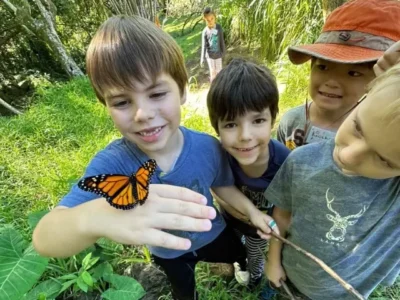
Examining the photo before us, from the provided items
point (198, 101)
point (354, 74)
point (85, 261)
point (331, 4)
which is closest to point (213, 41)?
point (198, 101)

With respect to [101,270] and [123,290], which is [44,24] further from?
[123,290]

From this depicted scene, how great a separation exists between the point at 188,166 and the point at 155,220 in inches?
17.9

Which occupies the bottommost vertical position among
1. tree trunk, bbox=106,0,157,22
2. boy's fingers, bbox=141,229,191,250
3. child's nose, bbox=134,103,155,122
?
tree trunk, bbox=106,0,157,22

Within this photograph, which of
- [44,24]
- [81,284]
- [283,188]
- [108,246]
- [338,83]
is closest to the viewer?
[283,188]

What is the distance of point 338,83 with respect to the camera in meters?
1.27

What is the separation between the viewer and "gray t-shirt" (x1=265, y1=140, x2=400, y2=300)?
875 mm

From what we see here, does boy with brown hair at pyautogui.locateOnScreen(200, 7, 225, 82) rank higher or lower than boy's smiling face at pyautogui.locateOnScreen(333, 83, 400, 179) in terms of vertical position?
lower

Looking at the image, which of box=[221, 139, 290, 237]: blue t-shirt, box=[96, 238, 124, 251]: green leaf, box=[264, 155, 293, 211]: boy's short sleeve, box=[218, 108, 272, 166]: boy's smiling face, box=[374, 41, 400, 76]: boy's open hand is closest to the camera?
box=[374, 41, 400, 76]: boy's open hand

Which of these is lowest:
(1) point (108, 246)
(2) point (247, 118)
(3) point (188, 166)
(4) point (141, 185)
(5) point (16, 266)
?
(1) point (108, 246)

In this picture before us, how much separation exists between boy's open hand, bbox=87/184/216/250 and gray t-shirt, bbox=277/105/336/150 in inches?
34.0

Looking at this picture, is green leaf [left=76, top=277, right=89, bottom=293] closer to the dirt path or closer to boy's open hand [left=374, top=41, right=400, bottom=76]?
boy's open hand [left=374, top=41, right=400, bottom=76]

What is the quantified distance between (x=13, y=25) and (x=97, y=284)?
8.80 metres

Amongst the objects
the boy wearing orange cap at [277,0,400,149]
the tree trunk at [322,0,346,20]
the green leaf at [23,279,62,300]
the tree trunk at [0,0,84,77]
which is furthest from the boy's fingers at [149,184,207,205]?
the tree trunk at [0,0,84,77]

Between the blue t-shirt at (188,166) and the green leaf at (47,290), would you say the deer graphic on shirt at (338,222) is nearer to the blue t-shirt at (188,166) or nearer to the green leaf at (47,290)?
the blue t-shirt at (188,166)
